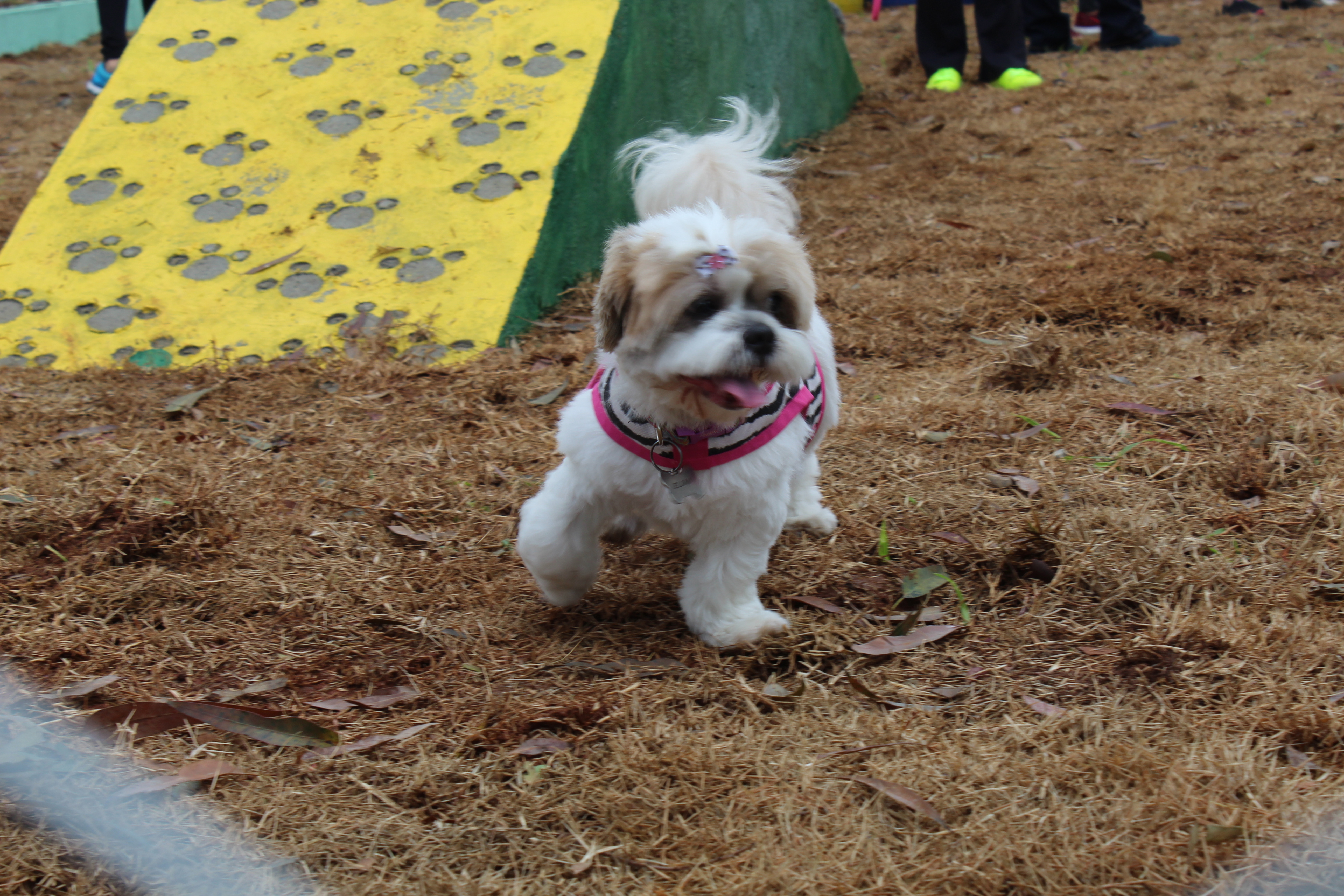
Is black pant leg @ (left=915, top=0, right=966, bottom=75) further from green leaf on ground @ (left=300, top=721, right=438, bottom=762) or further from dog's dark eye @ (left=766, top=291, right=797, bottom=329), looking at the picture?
green leaf on ground @ (left=300, top=721, right=438, bottom=762)

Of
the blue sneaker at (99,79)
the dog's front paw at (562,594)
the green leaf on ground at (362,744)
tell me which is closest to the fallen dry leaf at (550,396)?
the dog's front paw at (562,594)

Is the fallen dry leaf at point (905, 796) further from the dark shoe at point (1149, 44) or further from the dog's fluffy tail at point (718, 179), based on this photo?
the dark shoe at point (1149, 44)

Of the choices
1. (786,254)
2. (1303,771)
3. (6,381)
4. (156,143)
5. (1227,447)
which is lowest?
(6,381)

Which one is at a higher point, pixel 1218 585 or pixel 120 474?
pixel 1218 585

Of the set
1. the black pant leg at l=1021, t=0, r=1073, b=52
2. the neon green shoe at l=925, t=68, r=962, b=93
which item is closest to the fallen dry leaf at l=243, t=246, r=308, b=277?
the neon green shoe at l=925, t=68, r=962, b=93

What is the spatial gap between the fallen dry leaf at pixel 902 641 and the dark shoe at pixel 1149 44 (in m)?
9.03

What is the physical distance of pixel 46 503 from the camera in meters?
2.96

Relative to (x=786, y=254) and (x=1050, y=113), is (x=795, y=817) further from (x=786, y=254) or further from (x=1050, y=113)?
(x=1050, y=113)

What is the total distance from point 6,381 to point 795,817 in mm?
3581

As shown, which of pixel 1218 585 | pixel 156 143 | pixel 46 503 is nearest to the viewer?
pixel 1218 585

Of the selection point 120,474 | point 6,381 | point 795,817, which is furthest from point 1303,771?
point 6,381

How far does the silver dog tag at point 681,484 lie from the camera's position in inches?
89.2

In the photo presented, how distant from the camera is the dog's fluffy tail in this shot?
8.65 feet

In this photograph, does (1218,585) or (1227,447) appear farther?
(1227,447)
